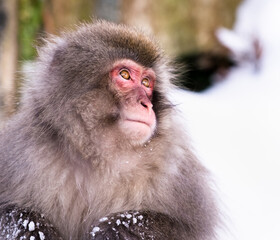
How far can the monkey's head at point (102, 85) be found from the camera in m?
3.34

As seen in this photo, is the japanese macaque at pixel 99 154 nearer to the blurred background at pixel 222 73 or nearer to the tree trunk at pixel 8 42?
the blurred background at pixel 222 73

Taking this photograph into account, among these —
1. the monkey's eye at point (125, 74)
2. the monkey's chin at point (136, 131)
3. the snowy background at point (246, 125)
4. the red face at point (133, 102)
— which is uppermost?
the monkey's eye at point (125, 74)

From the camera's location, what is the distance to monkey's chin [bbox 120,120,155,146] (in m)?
3.29

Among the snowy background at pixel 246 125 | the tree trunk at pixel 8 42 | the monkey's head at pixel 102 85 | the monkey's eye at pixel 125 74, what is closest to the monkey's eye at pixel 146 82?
the monkey's head at pixel 102 85

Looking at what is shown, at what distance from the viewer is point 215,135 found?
6.19 meters

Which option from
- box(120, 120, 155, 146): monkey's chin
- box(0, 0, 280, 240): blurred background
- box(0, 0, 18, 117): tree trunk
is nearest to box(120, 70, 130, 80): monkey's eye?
box(120, 120, 155, 146): monkey's chin

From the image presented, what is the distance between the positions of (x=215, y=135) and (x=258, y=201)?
1095mm

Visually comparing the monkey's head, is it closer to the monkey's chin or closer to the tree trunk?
the monkey's chin

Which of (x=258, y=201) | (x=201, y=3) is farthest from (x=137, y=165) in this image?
(x=201, y=3)

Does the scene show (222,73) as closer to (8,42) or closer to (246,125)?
(246,125)

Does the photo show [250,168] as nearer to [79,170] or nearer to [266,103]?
[266,103]

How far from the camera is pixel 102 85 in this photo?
3.41 meters

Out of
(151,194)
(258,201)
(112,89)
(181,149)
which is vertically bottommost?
(258,201)

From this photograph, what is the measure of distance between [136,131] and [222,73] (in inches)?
175
